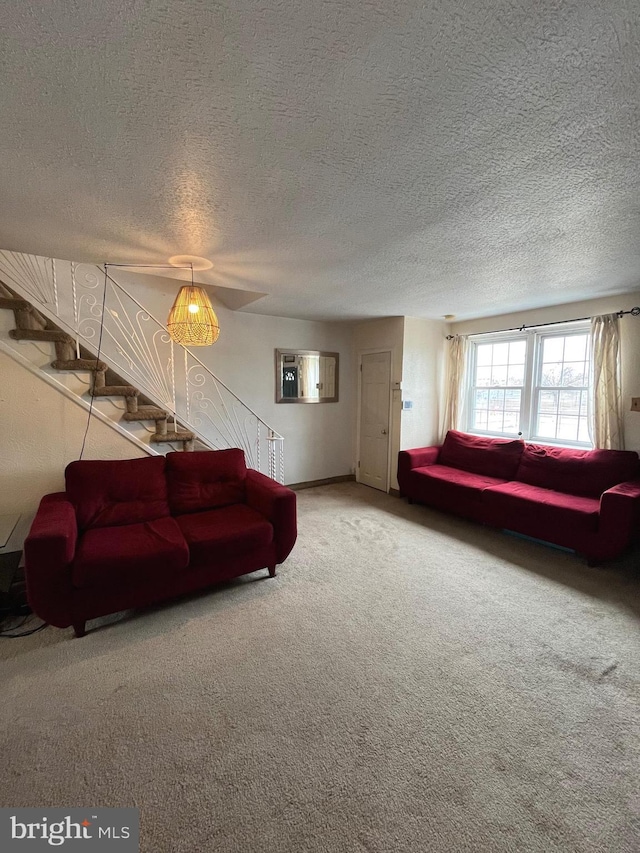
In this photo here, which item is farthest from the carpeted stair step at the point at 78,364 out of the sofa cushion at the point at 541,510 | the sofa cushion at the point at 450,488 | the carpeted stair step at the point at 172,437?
the sofa cushion at the point at 541,510

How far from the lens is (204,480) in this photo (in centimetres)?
304

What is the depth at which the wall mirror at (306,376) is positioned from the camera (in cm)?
477

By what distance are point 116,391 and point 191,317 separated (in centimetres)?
104

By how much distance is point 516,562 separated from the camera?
9.92ft

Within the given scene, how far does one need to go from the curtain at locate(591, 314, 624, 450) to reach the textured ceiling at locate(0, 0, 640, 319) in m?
1.25

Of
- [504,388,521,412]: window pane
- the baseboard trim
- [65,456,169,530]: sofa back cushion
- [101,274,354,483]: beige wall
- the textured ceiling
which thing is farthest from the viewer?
the baseboard trim

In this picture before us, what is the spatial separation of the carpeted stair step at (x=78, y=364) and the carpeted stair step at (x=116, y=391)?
7.1 inches

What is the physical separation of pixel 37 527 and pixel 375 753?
2.07 meters

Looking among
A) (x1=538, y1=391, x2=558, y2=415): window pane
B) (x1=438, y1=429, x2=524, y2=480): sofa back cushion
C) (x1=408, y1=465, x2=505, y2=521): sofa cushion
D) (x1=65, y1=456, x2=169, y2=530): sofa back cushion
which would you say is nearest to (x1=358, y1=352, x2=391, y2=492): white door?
(x1=408, y1=465, x2=505, y2=521): sofa cushion

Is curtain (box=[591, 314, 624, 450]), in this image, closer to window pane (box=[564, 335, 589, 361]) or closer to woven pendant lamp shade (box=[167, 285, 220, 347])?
window pane (box=[564, 335, 589, 361])

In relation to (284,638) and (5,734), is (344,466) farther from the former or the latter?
(5,734)

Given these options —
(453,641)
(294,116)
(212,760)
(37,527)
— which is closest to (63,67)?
(294,116)

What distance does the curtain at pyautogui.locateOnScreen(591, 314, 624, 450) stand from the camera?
11.3 feet

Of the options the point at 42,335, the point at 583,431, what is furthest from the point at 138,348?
the point at 583,431
